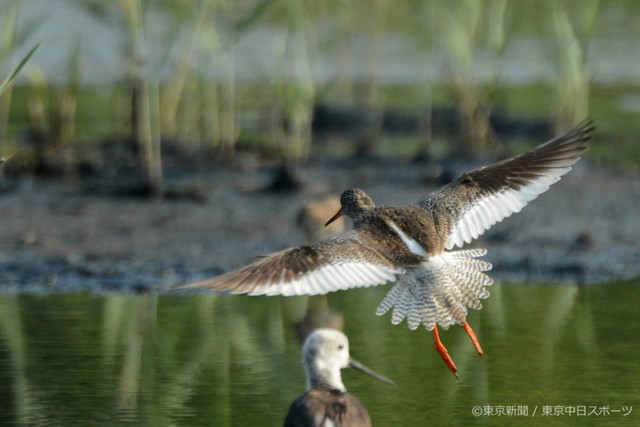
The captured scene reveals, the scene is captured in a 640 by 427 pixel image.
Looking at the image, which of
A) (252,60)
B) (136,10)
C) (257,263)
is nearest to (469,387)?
(257,263)

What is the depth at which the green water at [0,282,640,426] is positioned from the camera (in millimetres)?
5555

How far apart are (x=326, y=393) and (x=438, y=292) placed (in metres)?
0.96

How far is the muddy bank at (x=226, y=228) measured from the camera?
27.1 ft

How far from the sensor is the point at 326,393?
499cm

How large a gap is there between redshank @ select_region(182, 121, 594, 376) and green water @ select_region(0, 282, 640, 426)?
1.17 feet

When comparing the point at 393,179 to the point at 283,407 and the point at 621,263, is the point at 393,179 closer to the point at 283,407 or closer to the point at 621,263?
the point at 621,263

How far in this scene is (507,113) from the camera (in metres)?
13.6

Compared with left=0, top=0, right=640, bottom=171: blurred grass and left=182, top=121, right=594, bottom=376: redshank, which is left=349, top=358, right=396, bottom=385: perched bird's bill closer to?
left=182, top=121, right=594, bottom=376: redshank

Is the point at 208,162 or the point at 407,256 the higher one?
the point at 208,162

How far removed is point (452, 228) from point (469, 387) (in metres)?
0.76

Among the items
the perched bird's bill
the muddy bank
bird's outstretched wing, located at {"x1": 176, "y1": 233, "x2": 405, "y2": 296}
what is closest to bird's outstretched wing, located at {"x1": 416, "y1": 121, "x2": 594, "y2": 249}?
bird's outstretched wing, located at {"x1": 176, "y1": 233, "x2": 405, "y2": 296}

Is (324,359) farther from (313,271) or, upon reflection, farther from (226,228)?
(226,228)
